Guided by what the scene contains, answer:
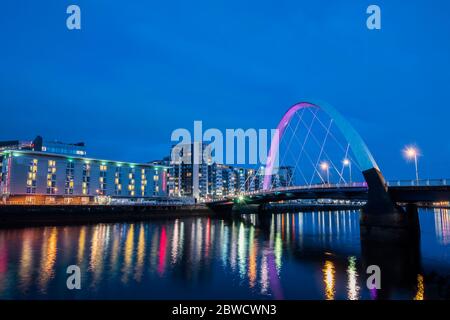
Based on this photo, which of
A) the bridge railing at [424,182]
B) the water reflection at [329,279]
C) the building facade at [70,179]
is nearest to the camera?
the water reflection at [329,279]

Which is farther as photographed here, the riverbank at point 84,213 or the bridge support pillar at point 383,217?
the riverbank at point 84,213

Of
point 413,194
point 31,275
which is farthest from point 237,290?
point 413,194

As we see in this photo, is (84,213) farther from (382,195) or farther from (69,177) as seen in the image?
(382,195)

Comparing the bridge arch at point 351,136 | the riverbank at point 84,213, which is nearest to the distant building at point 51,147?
the riverbank at point 84,213

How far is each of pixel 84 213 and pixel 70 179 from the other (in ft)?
94.6

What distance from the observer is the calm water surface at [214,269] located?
2030 cm

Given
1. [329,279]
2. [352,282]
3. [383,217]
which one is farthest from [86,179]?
[352,282]

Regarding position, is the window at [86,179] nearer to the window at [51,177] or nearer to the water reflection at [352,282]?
the window at [51,177]

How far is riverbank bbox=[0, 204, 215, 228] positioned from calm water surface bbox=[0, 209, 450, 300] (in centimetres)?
1813

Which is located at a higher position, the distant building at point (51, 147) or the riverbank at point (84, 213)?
the distant building at point (51, 147)

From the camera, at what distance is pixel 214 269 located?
88.8ft

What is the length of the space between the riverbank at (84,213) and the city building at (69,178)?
17.6 m
